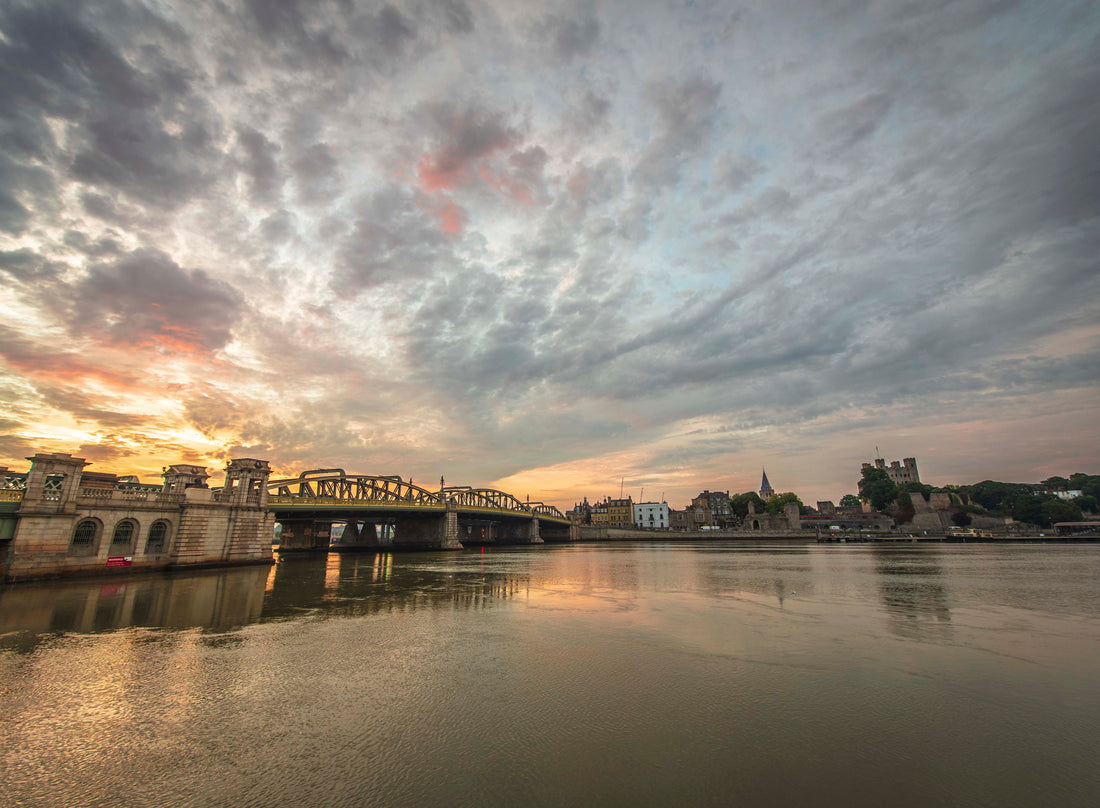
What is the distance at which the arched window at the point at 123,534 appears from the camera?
39450 millimetres

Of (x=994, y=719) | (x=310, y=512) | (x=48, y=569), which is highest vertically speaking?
(x=310, y=512)

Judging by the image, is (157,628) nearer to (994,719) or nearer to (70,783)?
(70,783)

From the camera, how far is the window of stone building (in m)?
39.5

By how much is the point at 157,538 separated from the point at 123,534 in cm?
293

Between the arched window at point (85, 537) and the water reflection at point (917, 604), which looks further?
the arched window at point (85, 537)

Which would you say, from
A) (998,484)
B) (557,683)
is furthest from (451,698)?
(998,484)

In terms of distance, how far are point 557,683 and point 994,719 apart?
412 inches

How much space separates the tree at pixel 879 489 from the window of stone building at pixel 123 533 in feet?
658

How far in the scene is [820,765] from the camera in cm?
878

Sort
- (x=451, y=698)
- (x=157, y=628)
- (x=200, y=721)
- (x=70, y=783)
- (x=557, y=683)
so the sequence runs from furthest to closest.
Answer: (x=157, y=628) → (x=557, y=683) → (x=451, y=698) → (x=200, y=721) → (x=70, y=783)

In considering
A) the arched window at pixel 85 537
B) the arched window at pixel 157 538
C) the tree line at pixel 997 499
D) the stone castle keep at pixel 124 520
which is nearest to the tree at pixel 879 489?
the tree line at pixel 997 499

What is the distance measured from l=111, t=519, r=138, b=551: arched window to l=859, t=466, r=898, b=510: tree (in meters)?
201

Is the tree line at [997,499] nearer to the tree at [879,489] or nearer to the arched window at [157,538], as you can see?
the tree at [879,489]

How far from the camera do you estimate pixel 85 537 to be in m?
37.5
